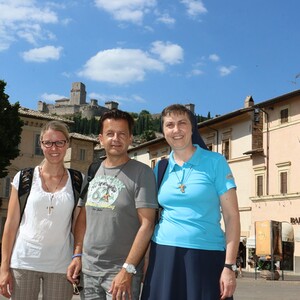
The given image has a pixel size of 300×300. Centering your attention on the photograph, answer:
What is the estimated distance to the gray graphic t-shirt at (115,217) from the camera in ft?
12.0

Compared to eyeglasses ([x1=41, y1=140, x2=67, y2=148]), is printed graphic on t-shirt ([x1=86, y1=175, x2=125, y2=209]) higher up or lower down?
lower down

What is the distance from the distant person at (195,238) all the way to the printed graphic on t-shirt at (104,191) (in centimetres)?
33

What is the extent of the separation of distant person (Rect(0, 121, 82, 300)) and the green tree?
1047 inches

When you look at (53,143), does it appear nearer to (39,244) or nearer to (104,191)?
(104,191)

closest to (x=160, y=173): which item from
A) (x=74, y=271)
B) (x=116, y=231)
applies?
(x=116, y=231)

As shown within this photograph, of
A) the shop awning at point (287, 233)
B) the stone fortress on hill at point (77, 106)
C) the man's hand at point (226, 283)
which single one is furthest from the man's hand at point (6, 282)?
the stone fortress on hill at point (77, 106)

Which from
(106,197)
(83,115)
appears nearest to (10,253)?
(106,197)

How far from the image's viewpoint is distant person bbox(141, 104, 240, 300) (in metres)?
3.49

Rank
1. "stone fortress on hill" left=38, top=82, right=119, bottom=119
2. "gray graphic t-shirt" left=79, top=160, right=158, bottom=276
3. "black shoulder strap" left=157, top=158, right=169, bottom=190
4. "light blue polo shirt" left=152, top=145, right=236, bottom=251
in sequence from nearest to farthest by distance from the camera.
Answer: "light blue polo shirt" left=152, top=145, right=236, bottom=251
"gray graphic t-shirt" left=79, top=160, right=158, bottom=276
"black shoulder strap" left=157, top=158, right=169, bottom=190
"stone fortress on hill" left=38, top=82, right=119, bottom=119

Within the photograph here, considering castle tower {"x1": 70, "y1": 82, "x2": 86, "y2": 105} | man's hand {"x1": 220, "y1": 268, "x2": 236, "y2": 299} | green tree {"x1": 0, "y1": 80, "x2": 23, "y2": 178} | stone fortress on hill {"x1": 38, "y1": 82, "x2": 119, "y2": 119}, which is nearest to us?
man's hand {"x1": 220, "y1": 268, "x2": 236, "y2": 299}

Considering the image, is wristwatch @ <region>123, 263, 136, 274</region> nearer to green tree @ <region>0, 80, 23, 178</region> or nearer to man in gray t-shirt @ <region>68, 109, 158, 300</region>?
man in gray t-shirt @ <region>68, 109, 158, 300</region>

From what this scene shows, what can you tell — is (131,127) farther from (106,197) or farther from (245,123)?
(245,123)

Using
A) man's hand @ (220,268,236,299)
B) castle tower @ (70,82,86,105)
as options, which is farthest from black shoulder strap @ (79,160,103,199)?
castle tower @ (70,82,86,105)

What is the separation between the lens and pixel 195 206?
11.6 ft
